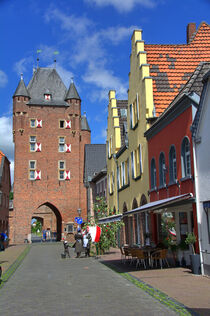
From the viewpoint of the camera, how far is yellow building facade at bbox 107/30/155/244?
20.0m

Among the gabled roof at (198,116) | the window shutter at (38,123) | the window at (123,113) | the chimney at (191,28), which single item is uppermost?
the window shutter at (38,123)

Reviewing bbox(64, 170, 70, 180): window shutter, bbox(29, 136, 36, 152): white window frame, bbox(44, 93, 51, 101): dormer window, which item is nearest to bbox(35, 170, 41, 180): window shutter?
bbox(29, 136, 36, 152): white window frame

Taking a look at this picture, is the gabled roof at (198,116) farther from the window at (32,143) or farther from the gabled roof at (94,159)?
the window at (32,143)

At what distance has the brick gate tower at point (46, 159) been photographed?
5050 centimetres

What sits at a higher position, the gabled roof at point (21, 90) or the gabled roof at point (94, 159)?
the gabled roof at point (21, 90)

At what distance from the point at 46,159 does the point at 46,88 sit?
10.9 metres

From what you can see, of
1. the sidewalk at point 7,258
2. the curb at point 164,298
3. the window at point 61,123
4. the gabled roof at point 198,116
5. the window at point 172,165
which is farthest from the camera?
the window at point 61,123

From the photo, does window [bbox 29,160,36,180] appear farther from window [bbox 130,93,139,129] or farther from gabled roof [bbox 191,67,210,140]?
gabled roof [bbox 191,67,210,140]

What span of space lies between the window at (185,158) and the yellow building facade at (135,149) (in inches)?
205

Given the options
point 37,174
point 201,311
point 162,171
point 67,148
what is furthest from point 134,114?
point 67,148

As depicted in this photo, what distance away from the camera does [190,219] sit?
1499cm

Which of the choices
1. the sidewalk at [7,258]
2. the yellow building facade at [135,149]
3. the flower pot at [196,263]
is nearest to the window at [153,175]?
the yellow building facade at [135,149]

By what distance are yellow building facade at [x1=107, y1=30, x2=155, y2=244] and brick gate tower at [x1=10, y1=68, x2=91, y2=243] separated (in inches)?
909

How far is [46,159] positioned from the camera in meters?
52.0
